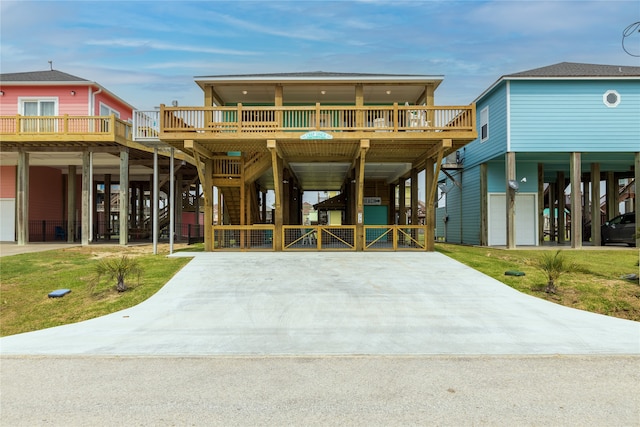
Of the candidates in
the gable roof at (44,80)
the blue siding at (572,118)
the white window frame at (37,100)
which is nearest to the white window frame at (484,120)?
the blue siding at (572,118)

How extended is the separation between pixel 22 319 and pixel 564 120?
21925 millimetres

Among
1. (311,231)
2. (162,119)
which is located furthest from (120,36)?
(311,231)

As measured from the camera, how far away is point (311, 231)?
56.3ft

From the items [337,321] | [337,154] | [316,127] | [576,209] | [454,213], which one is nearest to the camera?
[337,321]

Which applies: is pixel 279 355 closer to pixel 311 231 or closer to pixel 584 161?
pixel 311 231

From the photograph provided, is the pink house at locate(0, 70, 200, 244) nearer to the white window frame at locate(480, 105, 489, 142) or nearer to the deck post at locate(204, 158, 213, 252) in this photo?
the deck post at locate(204, 158, 213, 252)

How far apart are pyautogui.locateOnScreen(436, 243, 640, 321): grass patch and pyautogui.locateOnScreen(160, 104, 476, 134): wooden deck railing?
5.39 meters

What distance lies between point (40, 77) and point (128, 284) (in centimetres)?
1792

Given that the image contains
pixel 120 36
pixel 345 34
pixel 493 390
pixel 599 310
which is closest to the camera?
pixel 493 390

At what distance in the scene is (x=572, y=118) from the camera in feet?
62.8

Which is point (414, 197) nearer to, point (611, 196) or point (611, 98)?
point (611, 98)

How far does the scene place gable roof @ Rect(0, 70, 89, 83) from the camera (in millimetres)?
21456

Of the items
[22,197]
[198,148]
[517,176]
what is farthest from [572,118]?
[22,197]

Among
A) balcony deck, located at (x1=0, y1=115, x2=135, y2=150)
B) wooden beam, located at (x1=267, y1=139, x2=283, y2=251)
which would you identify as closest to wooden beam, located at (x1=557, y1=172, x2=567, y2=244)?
wooden beam, located at (x1=267, y1=139, x2=283, y2=251)
